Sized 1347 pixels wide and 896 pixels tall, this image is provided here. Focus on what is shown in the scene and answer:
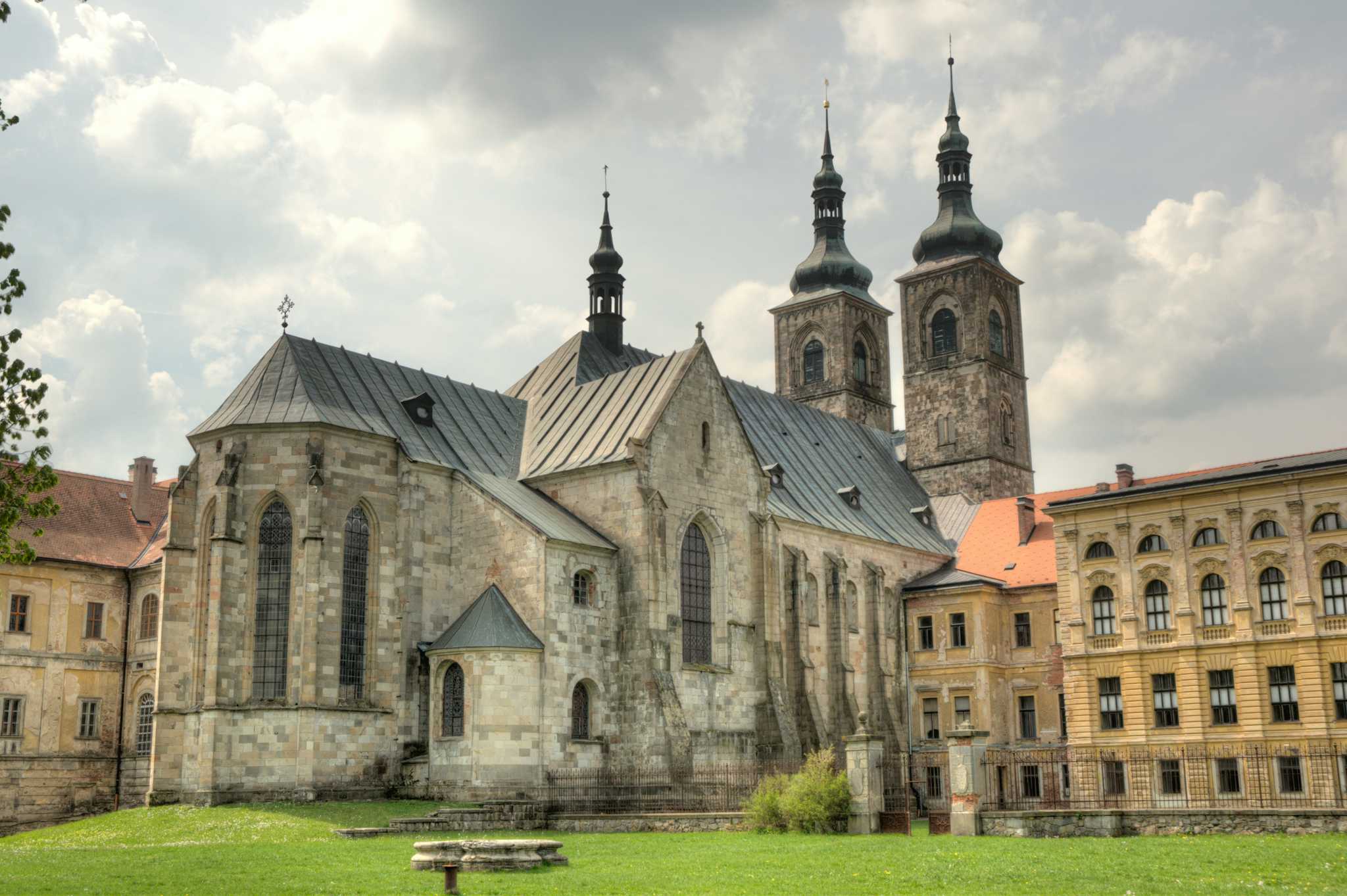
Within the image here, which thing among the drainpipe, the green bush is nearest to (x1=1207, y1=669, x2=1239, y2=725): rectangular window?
the green bush

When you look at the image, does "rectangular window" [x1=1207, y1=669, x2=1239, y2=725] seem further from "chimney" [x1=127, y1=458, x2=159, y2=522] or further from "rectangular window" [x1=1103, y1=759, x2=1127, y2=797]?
"chimney" [x1=127, y1=458, x2=159, y2=522]

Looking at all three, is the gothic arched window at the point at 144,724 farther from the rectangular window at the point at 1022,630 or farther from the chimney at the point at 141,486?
the rectangular window at the point at 1022,630

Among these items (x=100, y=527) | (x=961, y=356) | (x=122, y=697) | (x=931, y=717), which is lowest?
(x=931, y=717)

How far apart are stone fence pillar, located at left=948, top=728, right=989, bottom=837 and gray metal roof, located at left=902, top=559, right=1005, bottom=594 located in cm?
2520

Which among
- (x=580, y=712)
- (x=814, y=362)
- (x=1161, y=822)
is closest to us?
(x=1161, y=822)

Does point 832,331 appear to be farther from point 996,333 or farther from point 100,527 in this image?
point 100,527

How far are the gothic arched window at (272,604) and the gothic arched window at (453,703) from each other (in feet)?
14.4

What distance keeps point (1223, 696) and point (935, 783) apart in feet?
39.4

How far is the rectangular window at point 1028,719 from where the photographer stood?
51.9m

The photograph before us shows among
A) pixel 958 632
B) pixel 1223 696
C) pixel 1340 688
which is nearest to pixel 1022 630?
pixel 958 632

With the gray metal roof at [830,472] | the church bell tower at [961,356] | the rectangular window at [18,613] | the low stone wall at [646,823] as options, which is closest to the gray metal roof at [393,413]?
the low stone wall at [646,823]

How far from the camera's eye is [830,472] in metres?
59.1

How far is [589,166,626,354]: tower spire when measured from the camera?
5556cm

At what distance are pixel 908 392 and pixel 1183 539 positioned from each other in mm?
27872
